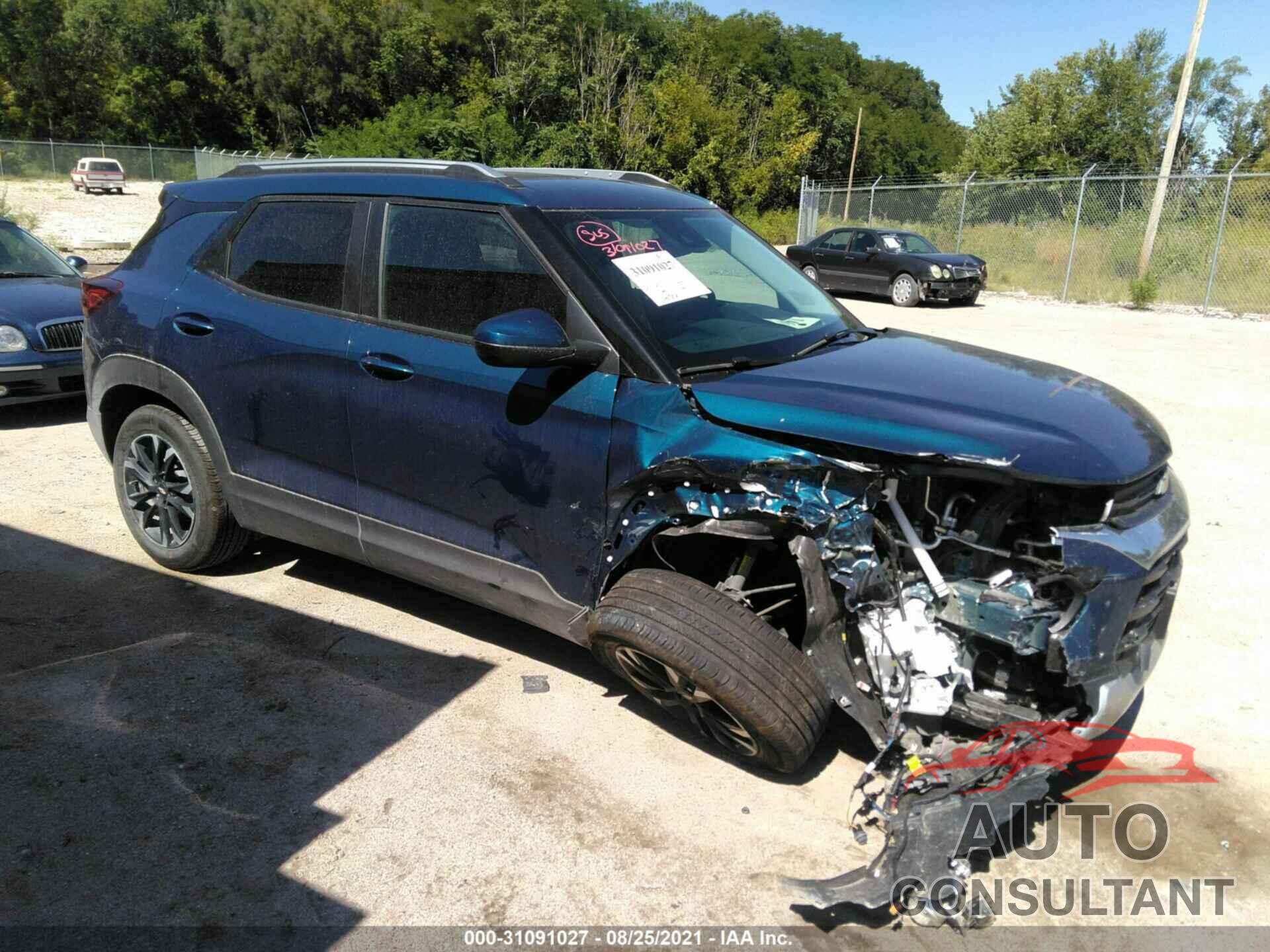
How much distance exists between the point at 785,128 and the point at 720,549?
54.4m

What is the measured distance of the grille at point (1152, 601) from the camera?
9.31ft

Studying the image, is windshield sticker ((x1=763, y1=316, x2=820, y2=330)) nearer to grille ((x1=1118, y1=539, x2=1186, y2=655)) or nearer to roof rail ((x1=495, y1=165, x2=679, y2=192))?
roof rail ((x1=495, y1=165, x2=679, y2=192))

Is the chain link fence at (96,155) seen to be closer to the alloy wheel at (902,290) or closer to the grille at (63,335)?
the alloy wheel at (902,290)

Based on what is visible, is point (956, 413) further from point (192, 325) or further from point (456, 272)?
point (192, 325)

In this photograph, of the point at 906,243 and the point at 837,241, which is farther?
the point at 837,241

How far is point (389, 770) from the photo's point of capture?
3.25 meters

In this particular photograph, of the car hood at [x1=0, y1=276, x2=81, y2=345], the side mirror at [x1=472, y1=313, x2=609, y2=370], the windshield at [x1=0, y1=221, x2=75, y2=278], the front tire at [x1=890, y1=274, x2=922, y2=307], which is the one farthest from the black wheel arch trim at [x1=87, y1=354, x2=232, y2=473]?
the front tire at [x1=890, y1=274, x2=922, y2=307]

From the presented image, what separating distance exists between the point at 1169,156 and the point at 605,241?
20520 millimetres

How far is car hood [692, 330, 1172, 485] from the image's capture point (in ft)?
8.90

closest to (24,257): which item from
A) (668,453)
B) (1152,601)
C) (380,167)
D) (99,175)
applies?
(380,167)

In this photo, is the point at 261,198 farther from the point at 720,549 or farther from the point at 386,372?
the point at 720,549

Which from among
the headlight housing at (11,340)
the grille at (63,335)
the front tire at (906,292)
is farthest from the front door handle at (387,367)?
the front tire at (906,292)

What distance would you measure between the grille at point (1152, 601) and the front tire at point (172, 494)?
12.3 feet

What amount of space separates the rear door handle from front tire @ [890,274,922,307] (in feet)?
51.3
